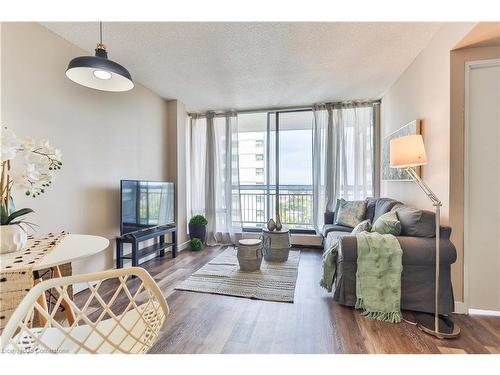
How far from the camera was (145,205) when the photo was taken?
330 centimetres

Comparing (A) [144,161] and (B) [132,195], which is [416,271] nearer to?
(B) [132,195]

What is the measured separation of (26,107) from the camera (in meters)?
2.11

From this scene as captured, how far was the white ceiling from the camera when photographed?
2211 millimetres

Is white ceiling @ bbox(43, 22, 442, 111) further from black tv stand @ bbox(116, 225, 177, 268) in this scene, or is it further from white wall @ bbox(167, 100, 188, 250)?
black tv stand @ bbox(116, 225, 177, 268)

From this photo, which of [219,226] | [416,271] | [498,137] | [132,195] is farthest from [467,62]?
[219,226]

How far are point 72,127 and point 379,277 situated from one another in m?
3.32

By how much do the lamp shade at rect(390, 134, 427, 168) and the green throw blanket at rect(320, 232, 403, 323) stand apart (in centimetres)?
67

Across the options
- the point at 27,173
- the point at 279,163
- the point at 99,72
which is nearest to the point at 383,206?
the point at 279,163

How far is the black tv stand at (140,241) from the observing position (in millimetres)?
2975

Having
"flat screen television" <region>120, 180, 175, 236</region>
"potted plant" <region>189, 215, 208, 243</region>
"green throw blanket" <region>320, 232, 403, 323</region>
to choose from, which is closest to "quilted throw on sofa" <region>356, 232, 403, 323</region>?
"green throw blanket" <region>320, 232, 403, 323</region>

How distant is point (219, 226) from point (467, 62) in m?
4.08

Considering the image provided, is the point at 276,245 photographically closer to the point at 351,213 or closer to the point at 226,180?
the point at 351,213

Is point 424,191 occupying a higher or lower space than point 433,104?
lower

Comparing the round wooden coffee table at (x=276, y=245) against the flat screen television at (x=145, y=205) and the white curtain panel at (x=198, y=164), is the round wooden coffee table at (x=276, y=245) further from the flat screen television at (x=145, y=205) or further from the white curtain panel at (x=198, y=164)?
the white curtain panel at (x=198, y=164)
